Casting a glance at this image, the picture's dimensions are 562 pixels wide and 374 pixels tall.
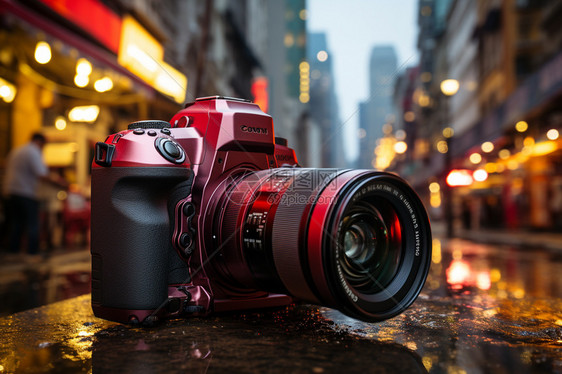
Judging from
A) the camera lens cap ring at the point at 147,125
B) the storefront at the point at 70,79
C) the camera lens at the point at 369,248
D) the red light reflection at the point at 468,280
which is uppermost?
the storefront at the point at 70,79

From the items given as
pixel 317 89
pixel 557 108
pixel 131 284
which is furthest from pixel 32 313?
pixel 317 89

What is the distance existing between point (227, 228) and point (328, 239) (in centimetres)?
55

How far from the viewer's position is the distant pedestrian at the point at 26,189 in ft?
19.0

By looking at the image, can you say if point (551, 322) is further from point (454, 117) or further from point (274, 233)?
point (454, 117)

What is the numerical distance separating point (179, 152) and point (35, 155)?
4.82 m

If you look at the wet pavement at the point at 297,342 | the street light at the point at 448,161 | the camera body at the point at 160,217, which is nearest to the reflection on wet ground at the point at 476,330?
the wet pavement at the point at 297,342

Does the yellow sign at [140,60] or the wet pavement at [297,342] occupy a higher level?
the yellow sign at [140,60]

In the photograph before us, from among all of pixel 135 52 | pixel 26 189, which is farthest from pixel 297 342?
pixel 135 52

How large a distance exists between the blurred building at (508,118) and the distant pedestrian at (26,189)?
18.0ft

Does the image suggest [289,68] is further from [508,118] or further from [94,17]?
[94,17]

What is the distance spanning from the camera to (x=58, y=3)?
6422mm

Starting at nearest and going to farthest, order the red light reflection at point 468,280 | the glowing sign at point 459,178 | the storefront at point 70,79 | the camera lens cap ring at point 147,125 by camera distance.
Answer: the camera lens cap ring at point 147,125 < the red light reflection at point 468,280 < the storefront at point 70,79 < the glowing sign at point 459,178

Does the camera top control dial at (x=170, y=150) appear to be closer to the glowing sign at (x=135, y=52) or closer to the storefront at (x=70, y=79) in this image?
the storefront at (x=70, y=79)

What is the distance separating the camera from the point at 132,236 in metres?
1.79
